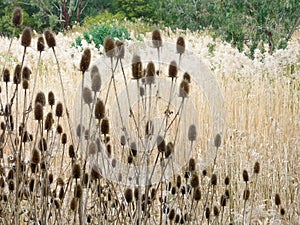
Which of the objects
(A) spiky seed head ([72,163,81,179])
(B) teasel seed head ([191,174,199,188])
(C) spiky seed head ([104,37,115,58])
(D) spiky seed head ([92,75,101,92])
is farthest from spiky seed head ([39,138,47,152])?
(B) teasel seed head ([191,174,199,188])

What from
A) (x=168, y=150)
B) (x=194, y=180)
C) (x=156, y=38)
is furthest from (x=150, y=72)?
(x=194, y=180)

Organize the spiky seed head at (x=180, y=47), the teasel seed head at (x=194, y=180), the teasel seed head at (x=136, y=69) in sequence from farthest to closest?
the spiky seed head at (x=180, y=47)
the teasel seed head at (x=194, y=180)
the teasel seed head at (x=136, y=69)

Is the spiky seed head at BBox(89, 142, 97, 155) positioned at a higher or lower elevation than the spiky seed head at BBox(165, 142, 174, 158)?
higher

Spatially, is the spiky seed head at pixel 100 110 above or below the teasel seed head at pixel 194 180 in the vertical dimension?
above

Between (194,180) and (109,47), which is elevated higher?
(109,47)

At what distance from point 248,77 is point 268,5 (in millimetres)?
2090

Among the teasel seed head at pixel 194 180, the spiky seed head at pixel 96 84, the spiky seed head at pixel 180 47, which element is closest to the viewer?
the spiky seed head at pixel 96 84

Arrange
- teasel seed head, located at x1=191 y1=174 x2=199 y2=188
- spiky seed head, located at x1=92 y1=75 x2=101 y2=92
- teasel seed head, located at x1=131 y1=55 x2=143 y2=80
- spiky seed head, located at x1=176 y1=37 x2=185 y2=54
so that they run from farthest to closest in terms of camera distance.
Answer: spiky seed head, located at x1=176 y1=37 x2=185 y2=54, teasel seed head, located at x1=191 y1=174 x2=199 y2=188, teasel seed head, located at x1=131 y1=55 x2=143 y2=80, spiky seed head, located at x1=92 y1=75 x2=101 y2=92

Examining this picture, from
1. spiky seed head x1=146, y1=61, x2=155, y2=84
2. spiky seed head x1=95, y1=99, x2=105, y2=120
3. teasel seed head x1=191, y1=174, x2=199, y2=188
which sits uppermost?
spiky seed head x1=146, y1=61, x2=155, y2=84

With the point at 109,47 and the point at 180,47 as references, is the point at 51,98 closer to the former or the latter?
the point at 109,47

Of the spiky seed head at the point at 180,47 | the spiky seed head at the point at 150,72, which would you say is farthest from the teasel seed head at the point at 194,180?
the spiky seed head at the point at 180,47

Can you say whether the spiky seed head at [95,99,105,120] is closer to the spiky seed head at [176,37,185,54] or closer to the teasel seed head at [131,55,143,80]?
the teasel seed head at [131,55,143,80]

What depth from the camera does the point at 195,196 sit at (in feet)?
6.43

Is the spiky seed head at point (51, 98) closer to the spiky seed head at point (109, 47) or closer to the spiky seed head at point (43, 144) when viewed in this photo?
the spiky seed head at point (43, 144)
